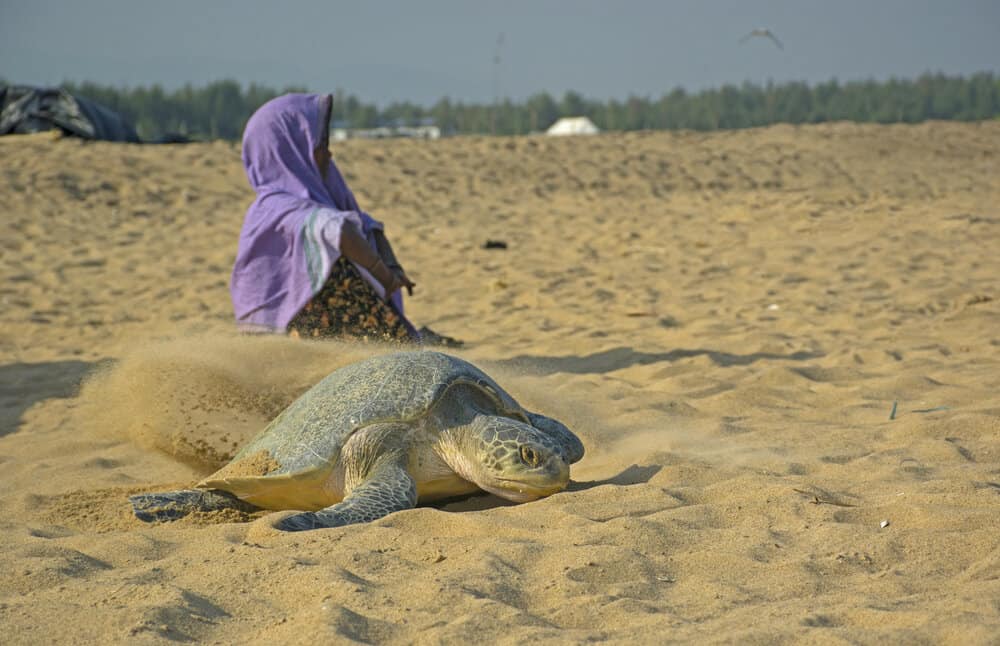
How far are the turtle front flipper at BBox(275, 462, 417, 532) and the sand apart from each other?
0.32 feet

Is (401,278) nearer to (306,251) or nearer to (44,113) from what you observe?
(306,251)

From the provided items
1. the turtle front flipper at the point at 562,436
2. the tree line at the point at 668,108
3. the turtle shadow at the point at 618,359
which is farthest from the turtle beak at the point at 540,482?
the tree line at the point at 668,108

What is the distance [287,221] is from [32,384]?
6.47 feet

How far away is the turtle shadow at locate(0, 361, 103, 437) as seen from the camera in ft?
19.3

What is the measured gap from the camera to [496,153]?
59.5 feet

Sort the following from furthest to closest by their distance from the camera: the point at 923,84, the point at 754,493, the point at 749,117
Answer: the point at 923,84 → the point at 749,117 → the point at 754,493

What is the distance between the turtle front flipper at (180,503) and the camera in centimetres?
363

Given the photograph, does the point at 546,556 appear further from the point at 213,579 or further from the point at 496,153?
the point at 496,153

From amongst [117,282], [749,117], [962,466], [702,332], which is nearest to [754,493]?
[962,466]

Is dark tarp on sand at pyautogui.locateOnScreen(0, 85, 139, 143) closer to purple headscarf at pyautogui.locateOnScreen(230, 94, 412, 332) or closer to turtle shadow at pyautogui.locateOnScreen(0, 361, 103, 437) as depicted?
turtle shadow at pyautogui.locateOnScreen(0, 361, 103, 437)

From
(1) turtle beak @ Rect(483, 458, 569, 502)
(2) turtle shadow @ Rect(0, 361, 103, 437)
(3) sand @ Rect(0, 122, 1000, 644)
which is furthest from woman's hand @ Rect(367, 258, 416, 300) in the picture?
(1) turtle beak @ Rect(483, 458, 569, 502)

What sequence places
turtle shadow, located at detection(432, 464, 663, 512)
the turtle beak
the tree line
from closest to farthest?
the turtle beak → turtle shadow, located at detection(432, 464, 663, 512) → the tree line

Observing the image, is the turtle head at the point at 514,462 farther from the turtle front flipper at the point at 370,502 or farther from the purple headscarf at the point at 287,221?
the purple headscarf at the point at 287,221

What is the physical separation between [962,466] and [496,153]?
48.4ft
